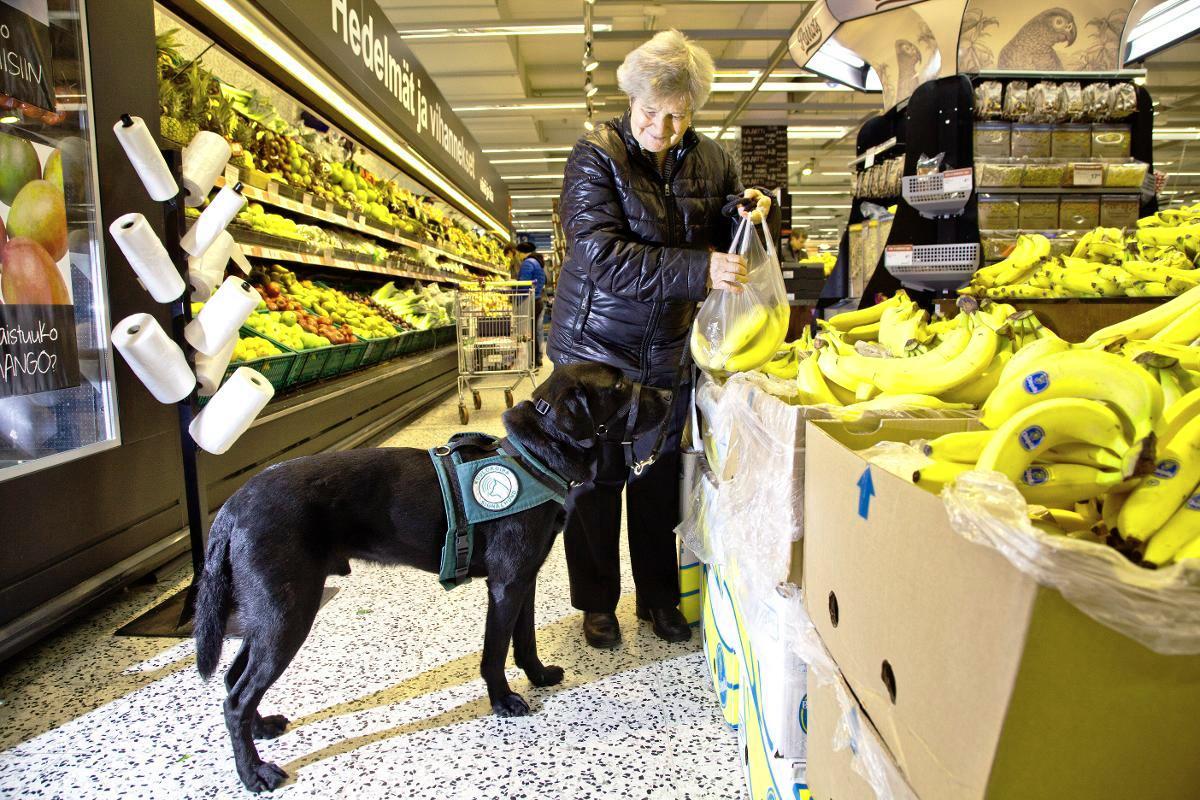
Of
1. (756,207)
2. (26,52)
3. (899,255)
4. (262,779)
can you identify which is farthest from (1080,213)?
(26,52)

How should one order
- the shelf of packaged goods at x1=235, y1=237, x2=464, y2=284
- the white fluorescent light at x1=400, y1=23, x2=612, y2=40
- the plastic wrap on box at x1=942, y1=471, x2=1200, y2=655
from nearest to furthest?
the plastic wrap on box at x1=942, y1=471, x2=1200, y2=655, the shelf of packaged goods at x1=235, y1=237, x2=464, y2=284, the white fluorescent light at x1=400, y1=23, x2=612, y2=40

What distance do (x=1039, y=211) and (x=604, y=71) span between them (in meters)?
8.74

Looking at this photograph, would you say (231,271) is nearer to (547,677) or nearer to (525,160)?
(547,677)

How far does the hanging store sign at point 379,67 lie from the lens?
3.84 meters

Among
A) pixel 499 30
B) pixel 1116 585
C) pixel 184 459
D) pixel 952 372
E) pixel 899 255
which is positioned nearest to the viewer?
pixel 1116 585

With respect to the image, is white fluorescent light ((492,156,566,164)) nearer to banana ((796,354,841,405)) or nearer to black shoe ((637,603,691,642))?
black shoe ((637,603,691,642))

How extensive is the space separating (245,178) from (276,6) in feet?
2.80

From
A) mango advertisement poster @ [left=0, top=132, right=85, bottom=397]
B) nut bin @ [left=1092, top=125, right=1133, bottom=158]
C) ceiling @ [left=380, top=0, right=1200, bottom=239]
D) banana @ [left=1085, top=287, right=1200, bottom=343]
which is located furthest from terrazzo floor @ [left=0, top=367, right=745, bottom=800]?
ceiling @ [left=380, top=0, right=1200, bottom=239]

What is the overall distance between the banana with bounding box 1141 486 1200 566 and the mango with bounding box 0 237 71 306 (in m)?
2.38

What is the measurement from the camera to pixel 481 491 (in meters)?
1.58

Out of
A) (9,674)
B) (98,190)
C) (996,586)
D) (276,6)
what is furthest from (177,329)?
(996,586)

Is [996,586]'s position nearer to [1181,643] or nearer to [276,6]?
[1181,643]

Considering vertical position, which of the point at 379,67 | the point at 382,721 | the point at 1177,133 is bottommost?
the point at 382,721

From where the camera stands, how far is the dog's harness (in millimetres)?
1577
